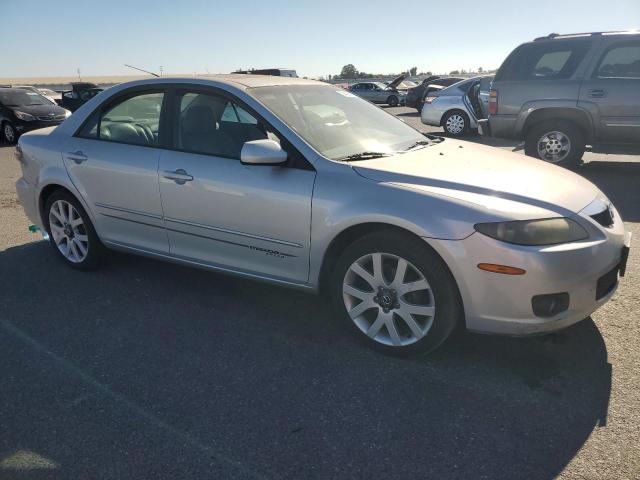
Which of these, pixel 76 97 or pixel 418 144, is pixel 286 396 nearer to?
pixel 418 144

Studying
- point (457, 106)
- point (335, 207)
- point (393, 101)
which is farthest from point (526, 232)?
point (393, 101)

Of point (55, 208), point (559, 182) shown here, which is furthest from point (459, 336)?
A: point (55, 208)

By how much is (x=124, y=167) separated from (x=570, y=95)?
6.54 m

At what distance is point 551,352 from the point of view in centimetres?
312

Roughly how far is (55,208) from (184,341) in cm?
204

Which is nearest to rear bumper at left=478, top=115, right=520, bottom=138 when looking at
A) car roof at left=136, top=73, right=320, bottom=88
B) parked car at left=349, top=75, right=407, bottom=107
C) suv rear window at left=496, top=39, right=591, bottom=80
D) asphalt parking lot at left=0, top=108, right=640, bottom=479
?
suv rear window at left=496, top=39, right=591, bottom=80

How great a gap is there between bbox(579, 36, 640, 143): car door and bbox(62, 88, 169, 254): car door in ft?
20.9

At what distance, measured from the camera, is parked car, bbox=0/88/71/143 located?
14.4 meters

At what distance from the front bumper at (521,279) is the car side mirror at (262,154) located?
3.43ft

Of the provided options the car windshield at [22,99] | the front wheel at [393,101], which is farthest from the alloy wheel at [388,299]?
the front wheel at [393,101]

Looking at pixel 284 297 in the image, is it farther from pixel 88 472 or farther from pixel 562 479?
pixel 562 479

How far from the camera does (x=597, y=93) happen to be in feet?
25.1

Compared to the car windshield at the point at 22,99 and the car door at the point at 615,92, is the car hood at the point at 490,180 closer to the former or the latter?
the car door at the point at 615,92

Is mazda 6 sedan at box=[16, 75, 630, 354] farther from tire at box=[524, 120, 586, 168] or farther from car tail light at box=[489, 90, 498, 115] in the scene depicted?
car tail light at box=[489, 90, 498, 115]
